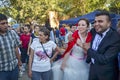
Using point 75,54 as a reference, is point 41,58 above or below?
below

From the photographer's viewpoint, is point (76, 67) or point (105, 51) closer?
point (105, 51)

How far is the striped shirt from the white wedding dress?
3.35 feet

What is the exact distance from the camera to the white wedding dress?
230 inches

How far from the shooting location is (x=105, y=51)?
4.73 metres

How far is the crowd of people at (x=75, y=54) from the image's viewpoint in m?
4.75

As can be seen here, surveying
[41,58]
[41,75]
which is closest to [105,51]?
[41,58]

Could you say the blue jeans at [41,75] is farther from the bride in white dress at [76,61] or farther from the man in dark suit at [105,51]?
the man in dark suit at [105,51]

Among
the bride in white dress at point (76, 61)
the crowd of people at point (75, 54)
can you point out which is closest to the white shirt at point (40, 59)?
the crowd of people at point (75, 54)

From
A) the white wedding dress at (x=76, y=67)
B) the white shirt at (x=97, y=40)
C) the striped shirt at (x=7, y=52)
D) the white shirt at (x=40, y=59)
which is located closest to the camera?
the white shirt at (x=97, y=40)

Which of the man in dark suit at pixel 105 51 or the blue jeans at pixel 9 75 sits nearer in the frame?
the man in dark suit at pixel 105 51

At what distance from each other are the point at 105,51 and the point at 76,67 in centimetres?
132

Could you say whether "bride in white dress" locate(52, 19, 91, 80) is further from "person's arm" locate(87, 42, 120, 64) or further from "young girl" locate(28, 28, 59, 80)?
"person's arm" locate(87, 42, 120, 64)

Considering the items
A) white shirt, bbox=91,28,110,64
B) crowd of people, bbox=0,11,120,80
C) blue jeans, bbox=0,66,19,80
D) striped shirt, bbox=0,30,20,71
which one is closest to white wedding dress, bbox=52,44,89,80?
crowd of people, bbox=0,11,120,80

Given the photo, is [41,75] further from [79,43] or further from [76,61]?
[79,43]
